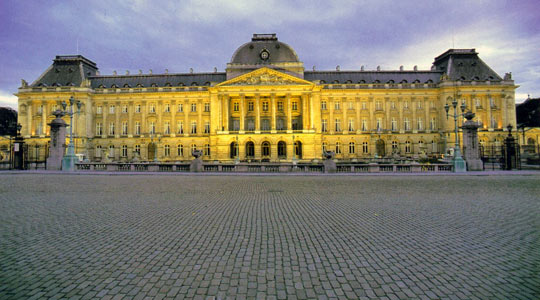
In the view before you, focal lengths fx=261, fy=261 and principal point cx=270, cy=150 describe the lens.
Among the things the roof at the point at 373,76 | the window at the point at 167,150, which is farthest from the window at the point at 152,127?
the roof at the point at 373,76

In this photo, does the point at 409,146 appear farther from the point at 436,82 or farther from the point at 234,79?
the point at 234,79

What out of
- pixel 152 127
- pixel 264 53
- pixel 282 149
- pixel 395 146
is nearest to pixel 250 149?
pixel 282 149

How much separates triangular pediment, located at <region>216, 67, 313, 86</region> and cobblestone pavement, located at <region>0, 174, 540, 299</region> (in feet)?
142

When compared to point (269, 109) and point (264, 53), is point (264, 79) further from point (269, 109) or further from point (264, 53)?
point (264, 53)

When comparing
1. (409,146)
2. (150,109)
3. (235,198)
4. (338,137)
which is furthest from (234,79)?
(235,198)

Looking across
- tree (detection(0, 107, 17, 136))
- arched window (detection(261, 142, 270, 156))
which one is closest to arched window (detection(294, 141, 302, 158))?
arched window (detection(261, 142, 270, 156))

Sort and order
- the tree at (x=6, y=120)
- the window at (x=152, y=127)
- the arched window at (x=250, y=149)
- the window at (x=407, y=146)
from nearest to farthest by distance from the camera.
Result: the arched window at (x=250, y=149)
the window at (x=407, y=146)
the window at (x=152, y=127)
the tree at (x=6, y=120)

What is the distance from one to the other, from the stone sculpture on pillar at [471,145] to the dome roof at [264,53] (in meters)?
35.1

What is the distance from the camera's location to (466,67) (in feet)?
178

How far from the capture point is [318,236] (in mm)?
5395

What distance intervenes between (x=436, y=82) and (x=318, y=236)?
204 feet

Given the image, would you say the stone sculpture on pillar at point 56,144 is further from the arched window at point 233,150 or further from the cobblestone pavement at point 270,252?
the arched window at point 233,150

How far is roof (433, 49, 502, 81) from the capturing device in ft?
175

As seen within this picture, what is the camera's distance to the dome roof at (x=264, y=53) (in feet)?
170
